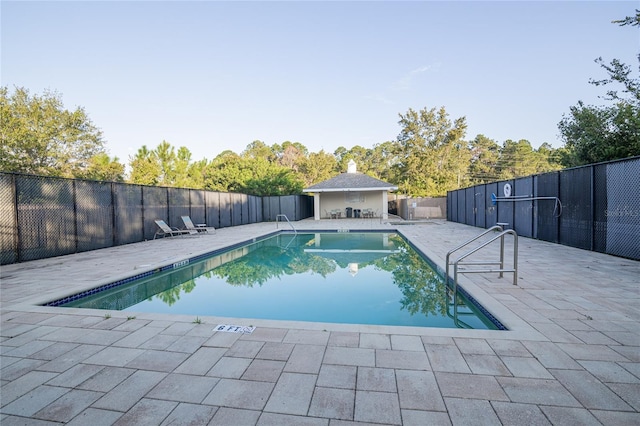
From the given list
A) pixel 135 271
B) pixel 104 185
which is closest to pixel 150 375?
pixel 135 271

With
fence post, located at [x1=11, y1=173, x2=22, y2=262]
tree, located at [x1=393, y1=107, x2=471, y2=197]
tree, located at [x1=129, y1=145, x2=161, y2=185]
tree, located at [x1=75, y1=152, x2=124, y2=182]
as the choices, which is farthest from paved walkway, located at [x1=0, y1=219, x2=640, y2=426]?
tree, located at [x1=393, y1=107, x2=471, y2=197]

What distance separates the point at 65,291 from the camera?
4.09 metres

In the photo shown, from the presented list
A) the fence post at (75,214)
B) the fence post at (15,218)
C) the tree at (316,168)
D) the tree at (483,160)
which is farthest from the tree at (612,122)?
the tree at (483,160)

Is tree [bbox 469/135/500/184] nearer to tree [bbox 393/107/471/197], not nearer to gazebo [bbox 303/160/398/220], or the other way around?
tree [bbox 393/107/471/197]

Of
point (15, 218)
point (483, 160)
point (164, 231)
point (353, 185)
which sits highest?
point (483, 160)

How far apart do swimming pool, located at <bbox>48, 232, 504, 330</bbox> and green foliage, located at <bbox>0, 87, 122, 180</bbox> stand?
1850 cm

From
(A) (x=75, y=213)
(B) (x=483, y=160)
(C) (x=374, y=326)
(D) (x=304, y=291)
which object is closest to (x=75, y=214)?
(A) (x=75, y=213)

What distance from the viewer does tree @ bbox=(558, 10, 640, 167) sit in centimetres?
1019

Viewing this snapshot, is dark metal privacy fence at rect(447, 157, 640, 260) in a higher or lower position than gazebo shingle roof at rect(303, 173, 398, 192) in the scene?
lower

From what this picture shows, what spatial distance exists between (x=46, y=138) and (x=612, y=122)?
29.1m

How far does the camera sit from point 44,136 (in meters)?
19.2

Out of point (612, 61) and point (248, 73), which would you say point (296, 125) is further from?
point (612, 61)

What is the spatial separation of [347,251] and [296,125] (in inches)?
886

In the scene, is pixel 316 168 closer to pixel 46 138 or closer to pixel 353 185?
pixel 353 185
